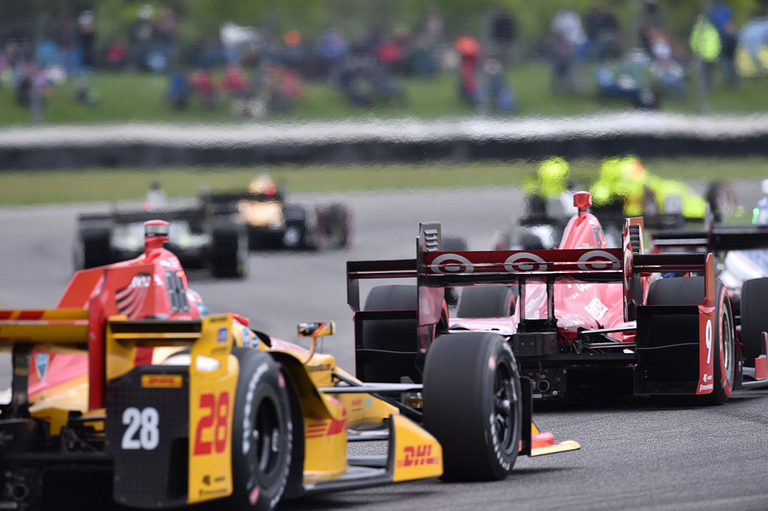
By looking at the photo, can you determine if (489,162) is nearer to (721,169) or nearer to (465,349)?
(721,169)

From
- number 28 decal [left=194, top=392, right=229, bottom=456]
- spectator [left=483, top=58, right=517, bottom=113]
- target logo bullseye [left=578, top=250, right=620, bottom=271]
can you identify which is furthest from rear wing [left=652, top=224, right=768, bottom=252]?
spectator [left=483, top=58, right=517, bottom=113]

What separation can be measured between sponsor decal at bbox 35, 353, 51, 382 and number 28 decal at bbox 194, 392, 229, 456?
1.12 meters

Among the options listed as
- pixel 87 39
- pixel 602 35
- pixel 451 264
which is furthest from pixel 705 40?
pixel 451 264

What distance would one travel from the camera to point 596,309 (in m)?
9.20

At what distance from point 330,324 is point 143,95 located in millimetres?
30255

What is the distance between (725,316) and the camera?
8.97 meters

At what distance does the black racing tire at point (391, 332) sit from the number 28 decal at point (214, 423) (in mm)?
4181

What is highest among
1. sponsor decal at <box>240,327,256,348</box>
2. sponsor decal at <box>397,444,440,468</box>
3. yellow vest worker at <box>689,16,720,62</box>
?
yellow vest worker at <box>689,16,720,62</box>

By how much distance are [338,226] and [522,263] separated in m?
15.5

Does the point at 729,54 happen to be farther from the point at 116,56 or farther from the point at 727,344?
the point at 727,344

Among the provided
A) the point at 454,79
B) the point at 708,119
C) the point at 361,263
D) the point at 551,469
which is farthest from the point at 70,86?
the point at 551,469

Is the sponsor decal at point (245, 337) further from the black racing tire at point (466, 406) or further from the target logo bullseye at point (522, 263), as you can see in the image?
the target logo bullseye at point (522, 263)

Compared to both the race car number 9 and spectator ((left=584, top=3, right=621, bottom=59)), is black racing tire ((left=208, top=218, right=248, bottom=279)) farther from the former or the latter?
spectator ((left=584, top=3, right=621, bottom=59))

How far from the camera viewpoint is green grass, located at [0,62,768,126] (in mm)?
31781
